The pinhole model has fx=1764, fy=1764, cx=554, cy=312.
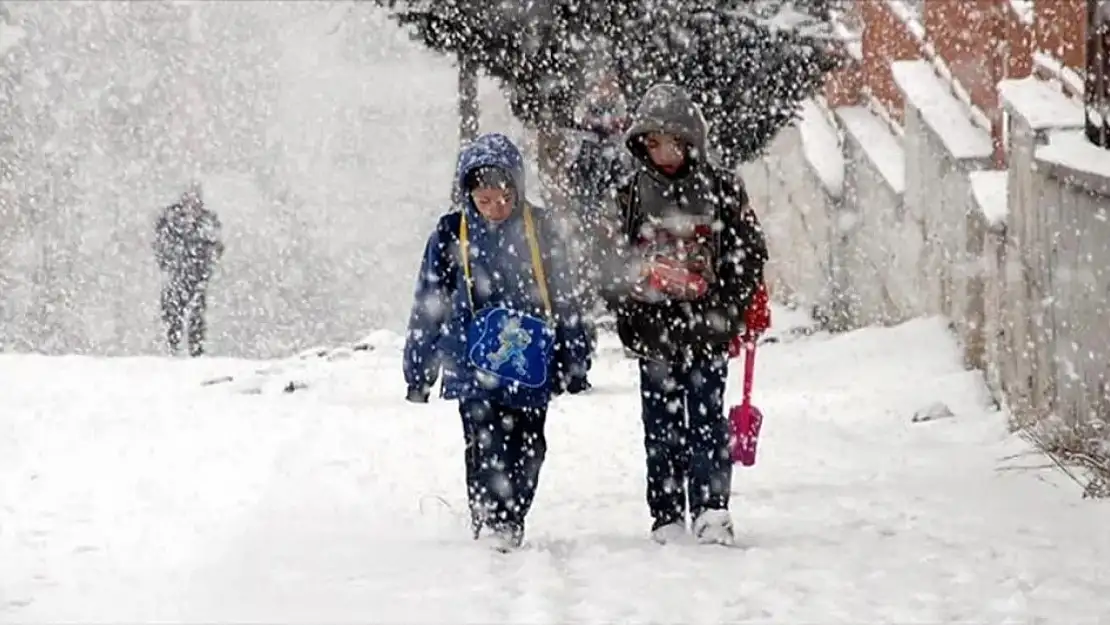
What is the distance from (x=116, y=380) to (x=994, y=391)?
640 centimetres

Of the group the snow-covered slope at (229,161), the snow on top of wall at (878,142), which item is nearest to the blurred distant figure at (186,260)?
the snow on top of wall at (878,142)

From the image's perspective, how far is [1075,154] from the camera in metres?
7.77

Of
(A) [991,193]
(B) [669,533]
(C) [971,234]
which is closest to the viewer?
(B) [669,533]

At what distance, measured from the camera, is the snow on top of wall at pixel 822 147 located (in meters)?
16.2

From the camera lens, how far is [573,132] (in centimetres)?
1226

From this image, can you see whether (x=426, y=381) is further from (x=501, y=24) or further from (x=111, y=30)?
(x=111, y=30)

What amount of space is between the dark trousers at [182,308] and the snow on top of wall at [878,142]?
634 centimetres

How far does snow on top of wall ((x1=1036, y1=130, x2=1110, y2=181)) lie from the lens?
7.34 meters

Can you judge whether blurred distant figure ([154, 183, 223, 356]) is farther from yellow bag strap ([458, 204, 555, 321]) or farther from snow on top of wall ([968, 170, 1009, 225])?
yellow bag strap ([458, 204, 555, 321])

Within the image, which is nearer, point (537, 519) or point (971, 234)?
point (537, 519)

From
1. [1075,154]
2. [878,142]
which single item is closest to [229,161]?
[878,142]

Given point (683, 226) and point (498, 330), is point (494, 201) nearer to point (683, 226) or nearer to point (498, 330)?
point (498, 330)

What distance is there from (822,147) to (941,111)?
5013 millimetres

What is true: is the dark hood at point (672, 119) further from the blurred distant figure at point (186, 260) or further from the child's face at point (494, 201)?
the blurred distant figure at point (186, 260)
